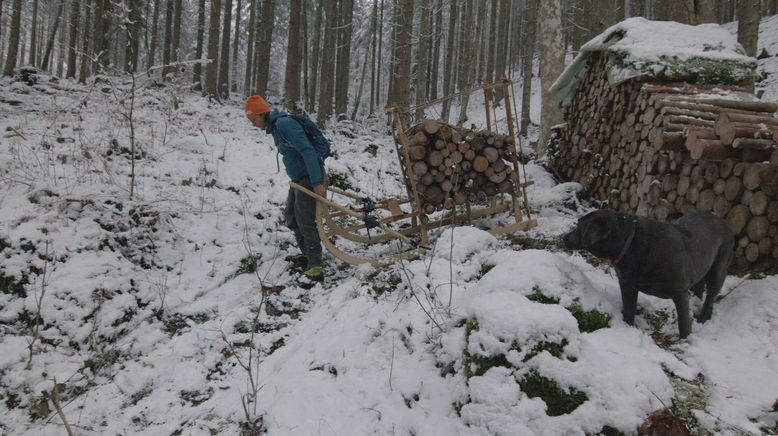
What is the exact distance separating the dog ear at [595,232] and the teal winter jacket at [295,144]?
2.90 meters

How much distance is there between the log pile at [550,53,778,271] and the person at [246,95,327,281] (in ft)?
11.9

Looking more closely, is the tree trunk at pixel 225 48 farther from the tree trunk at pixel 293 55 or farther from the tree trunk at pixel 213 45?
the tree trunk at pixel 293 55

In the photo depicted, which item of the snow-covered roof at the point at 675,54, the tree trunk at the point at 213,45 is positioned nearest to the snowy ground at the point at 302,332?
the snow-covered roof at the point at 675,54

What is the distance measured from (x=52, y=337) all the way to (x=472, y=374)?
3.56m

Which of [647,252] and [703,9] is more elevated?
[703,9]

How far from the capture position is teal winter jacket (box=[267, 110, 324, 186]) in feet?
15.3

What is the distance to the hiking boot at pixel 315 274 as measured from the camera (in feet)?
15.8

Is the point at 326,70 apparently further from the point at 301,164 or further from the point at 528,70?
the point at 301,164

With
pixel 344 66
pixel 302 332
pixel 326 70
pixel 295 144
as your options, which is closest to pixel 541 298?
pixel 302 332

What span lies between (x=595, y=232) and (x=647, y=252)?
1.26 feet

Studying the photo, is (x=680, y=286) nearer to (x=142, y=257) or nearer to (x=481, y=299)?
(x=481, y=299)

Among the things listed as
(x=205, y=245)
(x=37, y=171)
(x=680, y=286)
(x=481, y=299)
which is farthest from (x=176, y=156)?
(x=680, y=286)

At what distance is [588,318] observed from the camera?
2816 millimetres

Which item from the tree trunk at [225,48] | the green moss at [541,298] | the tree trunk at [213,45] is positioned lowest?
the green moss at [541,298]
